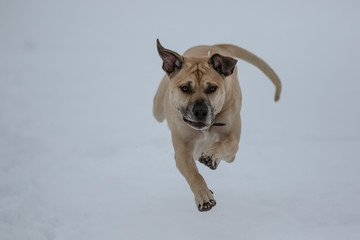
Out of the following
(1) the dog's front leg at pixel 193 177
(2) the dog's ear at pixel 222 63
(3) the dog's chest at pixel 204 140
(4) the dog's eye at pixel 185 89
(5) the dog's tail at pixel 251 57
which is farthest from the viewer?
(5) the dog's tail at pixel 251 57

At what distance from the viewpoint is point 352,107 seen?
402 inches

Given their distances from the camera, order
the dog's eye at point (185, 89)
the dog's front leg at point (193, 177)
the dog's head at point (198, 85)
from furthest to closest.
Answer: the dog's eye at point (185, 89)
the dog's head at point (198, 85)
the dog's front leg at point (193, 177)

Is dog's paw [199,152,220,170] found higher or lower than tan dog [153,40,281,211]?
lower

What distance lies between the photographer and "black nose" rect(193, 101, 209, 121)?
4.87m

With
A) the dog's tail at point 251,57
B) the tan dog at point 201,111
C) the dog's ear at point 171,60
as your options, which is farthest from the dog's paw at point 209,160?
the dog's tail at point 251,57

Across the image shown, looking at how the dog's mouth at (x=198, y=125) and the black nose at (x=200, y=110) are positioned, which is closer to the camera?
the black nose at (x=200, y=110)

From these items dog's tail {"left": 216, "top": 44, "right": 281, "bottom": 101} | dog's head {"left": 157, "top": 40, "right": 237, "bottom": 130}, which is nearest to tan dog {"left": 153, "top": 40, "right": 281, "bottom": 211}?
dog's head {"left": 157, "top": 40, "right": 237, "bottom": 130}

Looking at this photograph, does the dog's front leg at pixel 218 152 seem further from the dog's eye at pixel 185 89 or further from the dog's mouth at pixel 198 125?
the dog's eye at pixel 185 89

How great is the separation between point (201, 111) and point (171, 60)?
804mm

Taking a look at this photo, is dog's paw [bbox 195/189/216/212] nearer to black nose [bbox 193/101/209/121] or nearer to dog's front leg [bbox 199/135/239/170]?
dog's front leg [bbox 199/135/239/170]

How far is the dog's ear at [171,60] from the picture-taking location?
5258 millimetres

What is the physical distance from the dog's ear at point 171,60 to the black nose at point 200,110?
666mm

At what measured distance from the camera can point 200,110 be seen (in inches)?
192

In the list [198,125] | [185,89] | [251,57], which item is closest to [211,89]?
[185,89]
